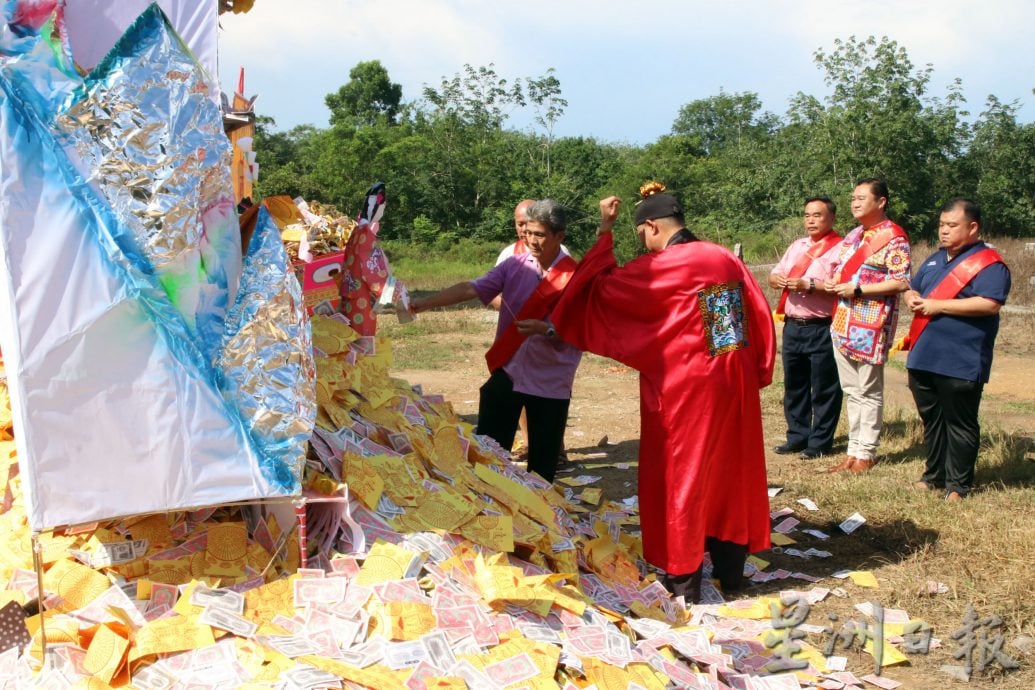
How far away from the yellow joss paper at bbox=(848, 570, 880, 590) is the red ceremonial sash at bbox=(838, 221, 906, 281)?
2.19 metres

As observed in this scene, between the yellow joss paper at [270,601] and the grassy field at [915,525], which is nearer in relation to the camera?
the yellow joss paper at [270,601]

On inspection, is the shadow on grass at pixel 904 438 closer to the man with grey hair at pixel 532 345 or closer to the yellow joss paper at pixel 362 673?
the man with grey hair at pixel 532 345

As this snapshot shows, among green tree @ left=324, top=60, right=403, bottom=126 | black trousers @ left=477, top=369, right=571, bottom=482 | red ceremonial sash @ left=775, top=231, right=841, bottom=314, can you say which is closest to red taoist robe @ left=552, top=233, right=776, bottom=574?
black trousers @ left=477, top=369, right=571, bottom=482

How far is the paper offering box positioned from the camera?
4.02 metres

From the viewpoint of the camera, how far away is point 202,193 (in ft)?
8.90

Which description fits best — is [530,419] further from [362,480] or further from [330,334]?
[362,480]

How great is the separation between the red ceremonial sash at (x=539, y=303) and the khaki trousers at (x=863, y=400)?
7.30ft

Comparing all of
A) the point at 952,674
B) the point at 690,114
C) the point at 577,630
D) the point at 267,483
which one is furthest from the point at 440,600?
the point at 690,114

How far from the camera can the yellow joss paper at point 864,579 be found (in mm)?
3973

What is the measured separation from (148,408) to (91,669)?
0.73 meters

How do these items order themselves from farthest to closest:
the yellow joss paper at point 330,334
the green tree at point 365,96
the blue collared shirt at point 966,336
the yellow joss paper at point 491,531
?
the green tree at point 365,96, the blue collared shirt at point 966,336, the yellow joss paper at point 330,334, the yellow joss paper at point 491,531

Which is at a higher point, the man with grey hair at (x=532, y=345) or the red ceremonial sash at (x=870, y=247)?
the red ceremonial sash at (x=870, y=247)

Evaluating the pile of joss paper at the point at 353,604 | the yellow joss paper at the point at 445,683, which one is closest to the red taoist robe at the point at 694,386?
the pile of joss paper at the point at 353,604

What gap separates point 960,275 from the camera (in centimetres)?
488
